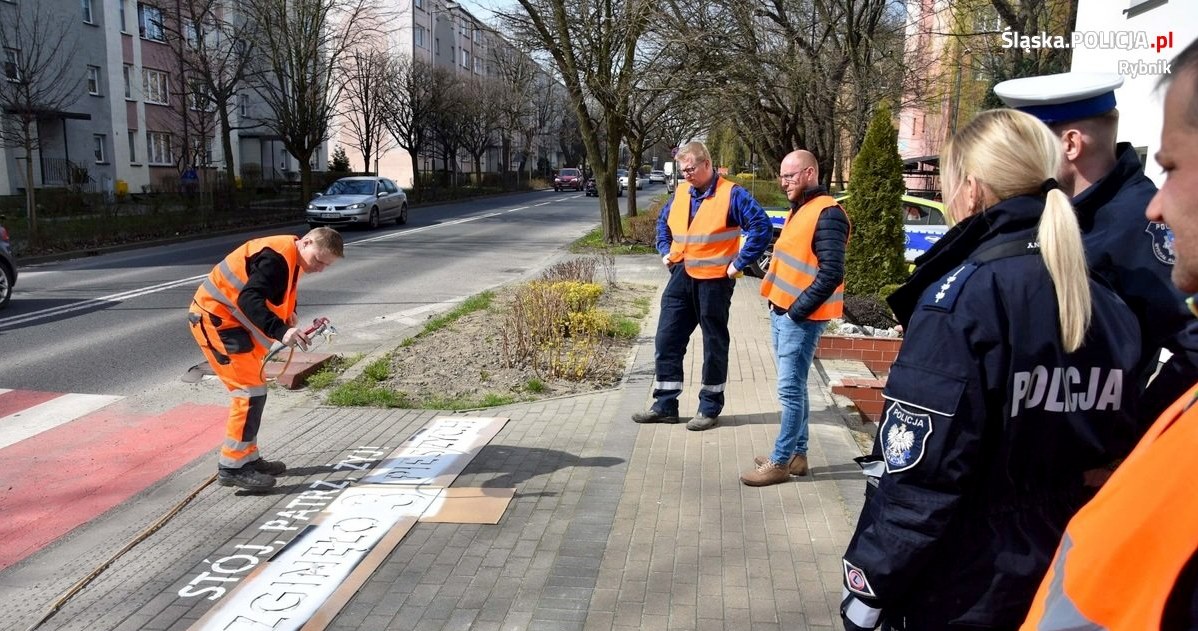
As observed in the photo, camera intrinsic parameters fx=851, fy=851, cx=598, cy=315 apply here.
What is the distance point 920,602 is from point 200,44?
2732cm

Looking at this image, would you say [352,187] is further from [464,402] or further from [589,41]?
[464,402]

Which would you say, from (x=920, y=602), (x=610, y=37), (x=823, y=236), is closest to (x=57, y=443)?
(x=823, y=236)

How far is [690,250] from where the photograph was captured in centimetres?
576

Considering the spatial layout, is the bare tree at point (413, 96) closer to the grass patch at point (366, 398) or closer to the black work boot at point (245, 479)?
the grass patch at point (366, 398)

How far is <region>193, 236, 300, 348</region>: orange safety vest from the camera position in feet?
15.4

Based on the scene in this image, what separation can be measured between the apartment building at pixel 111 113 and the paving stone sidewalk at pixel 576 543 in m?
26.4

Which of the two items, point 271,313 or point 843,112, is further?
point 843,112

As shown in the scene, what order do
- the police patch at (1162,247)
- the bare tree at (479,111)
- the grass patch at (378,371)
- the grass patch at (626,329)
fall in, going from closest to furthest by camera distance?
1. the police patch at (1162,247)
2. the grass patch at (378,371)
3. the grass patch at (626,329)
4. the bare tree at (479,111)

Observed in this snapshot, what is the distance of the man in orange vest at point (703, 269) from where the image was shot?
18.6 feet

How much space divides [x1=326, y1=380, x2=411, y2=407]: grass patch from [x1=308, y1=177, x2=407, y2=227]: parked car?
18.6 m

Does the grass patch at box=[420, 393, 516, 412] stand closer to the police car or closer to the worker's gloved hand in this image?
the worker's gloved hand

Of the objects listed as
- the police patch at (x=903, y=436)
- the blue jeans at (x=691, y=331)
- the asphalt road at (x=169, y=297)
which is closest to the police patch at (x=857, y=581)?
the police patch at (x=903, y=436)

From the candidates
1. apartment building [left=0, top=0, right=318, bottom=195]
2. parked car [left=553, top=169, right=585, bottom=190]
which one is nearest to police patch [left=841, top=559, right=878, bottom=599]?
apartment building [left=0, top=0, right=318, bottom=195]

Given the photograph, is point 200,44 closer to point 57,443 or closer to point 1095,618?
point 57,443
